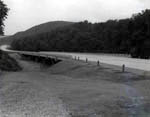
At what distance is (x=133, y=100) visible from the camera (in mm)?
11547

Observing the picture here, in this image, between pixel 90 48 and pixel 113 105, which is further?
pixel 90 48

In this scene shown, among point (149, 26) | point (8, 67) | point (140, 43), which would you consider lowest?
point (8, 67)

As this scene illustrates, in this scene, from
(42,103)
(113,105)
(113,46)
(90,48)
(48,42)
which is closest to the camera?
(113,105)

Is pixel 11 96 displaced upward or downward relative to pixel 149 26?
downward

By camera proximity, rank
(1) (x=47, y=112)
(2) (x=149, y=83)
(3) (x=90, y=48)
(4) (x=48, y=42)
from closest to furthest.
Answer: (1) (x=47, y=112) < (2) (x=149, y=83) < (3) (x=90, y=48) < (4) (x=48, y=42)

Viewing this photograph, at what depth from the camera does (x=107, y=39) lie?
72000 millimetres

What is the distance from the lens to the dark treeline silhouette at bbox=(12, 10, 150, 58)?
51.1 meters

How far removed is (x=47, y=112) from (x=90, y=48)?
238 feet

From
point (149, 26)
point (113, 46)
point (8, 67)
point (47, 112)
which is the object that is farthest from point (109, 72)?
point (113, 46)

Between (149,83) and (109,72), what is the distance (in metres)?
6.76

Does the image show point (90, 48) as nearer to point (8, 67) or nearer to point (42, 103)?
point (8, 67)

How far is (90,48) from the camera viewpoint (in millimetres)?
81562

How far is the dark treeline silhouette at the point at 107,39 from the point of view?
5112cm

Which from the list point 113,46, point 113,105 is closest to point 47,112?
point 113,105
